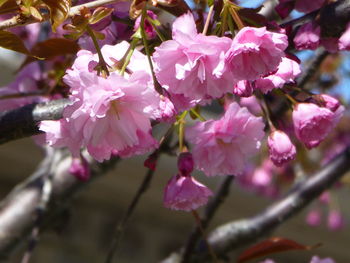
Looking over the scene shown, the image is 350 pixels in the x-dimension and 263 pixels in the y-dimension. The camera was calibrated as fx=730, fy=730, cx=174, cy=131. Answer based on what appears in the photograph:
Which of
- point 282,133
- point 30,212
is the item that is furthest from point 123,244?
point 282,133

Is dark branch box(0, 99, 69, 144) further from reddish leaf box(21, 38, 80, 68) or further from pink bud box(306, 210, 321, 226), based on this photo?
pink bud box(306, 210, 321, 226)

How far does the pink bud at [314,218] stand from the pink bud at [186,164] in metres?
3.36

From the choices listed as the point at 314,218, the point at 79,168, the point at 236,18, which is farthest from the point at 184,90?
the point at 314,218

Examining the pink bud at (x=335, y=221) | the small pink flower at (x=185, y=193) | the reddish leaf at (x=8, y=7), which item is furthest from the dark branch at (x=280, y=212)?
the pink bud at (x=335, y=221)

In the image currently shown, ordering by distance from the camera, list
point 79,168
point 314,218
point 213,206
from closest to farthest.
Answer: point 79,168 < point 213,206 < point 314,218

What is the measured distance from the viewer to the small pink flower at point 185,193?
1175 mm

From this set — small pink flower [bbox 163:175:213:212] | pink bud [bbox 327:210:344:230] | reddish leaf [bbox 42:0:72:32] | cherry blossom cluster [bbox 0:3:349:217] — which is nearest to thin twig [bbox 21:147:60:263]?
small pink flower [bbox 163:175:213:212]

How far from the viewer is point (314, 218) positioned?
441 centimetres

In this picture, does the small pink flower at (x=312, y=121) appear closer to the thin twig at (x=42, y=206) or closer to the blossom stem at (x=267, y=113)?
the blossom stem at (x=267, y=113)

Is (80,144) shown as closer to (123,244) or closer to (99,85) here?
(99,85)

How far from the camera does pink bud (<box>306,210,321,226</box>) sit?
4.42m

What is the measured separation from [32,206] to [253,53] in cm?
110

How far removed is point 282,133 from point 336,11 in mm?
205

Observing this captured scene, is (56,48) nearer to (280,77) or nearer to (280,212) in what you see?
(280,77)
